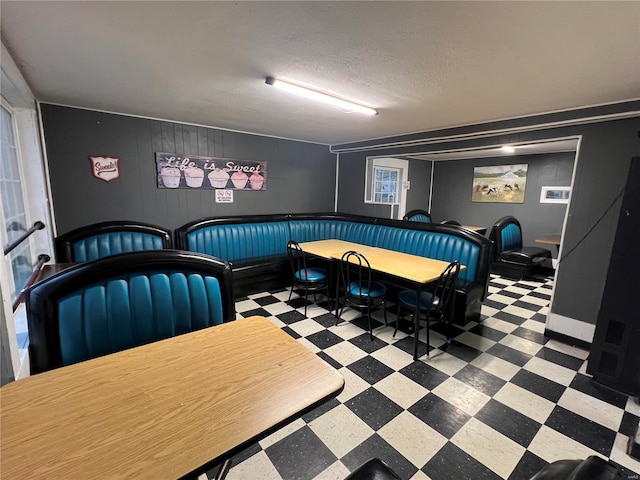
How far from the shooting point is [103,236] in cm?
317

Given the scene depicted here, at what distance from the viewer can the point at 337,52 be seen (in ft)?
5.72

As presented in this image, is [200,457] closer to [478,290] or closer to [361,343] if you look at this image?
[361,343]

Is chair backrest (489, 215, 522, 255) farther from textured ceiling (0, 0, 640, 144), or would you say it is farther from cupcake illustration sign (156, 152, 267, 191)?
cupcake illustration sign (156, 152, 267, 191)

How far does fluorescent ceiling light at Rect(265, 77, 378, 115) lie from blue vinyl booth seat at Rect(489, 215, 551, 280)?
11.5ft

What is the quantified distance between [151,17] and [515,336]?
4.02 metres

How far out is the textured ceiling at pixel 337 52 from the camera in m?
1.35

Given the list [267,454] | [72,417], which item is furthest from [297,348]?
[267,454]

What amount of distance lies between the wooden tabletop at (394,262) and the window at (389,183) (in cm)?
201

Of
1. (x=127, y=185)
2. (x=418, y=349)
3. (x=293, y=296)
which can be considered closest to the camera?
(x=418, y=349)

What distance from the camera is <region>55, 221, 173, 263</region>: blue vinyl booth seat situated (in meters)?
2.93

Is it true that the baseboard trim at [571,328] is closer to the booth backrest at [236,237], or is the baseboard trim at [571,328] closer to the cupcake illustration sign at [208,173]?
the booth backrest at [236,237]

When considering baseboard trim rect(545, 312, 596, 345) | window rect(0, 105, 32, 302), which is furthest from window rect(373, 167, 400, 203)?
window rect(0, 105, 32, 302)

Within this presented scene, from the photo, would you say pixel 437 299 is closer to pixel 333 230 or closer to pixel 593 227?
pixel 593 227

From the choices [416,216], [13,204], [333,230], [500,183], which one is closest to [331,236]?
[333,230]
